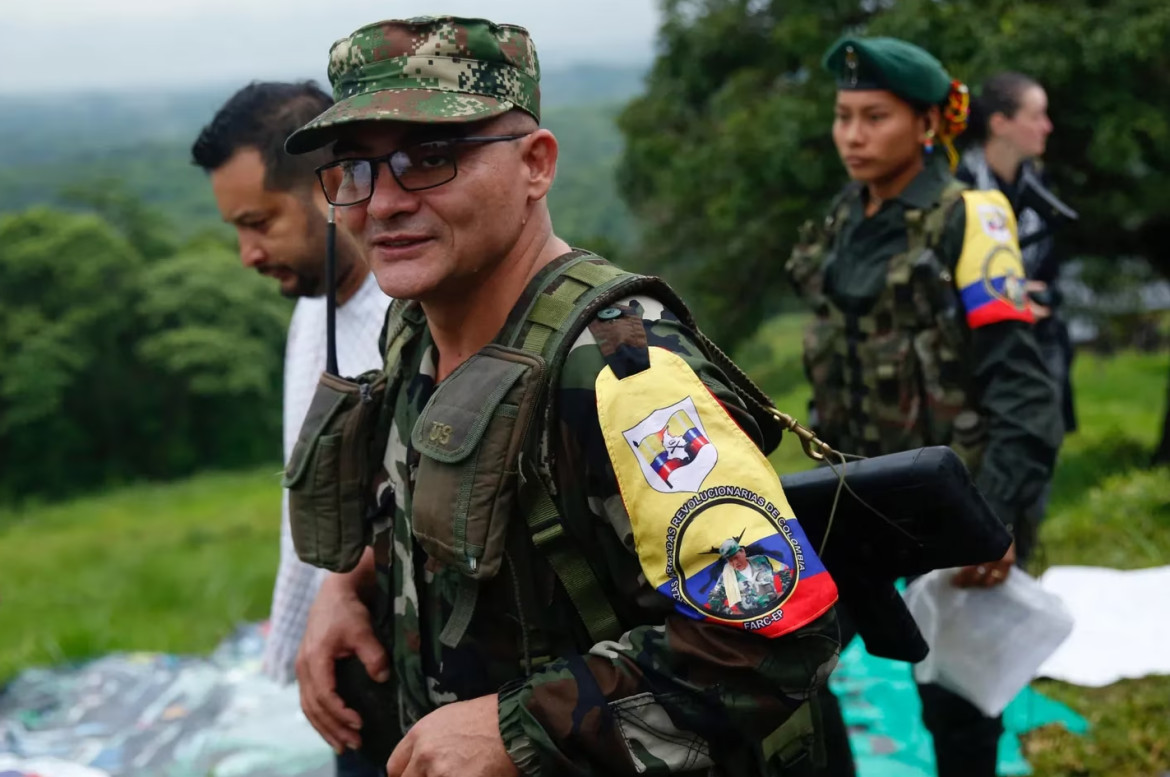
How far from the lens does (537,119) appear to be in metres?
1.99

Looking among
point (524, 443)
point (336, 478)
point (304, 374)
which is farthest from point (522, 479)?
point (304, 374)

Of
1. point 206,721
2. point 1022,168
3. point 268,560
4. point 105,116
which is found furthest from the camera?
point 105,116

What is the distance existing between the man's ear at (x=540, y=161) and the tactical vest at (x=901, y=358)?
69.0 inches

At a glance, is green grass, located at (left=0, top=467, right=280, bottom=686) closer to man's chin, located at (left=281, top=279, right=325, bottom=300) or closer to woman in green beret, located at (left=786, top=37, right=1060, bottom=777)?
man's chin, located at (left=281, top=279, right=325, bottom=300)

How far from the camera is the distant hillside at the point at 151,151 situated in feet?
95.2

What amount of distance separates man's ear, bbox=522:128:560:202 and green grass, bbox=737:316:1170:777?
104 inches

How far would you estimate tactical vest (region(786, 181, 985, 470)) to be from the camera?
135 inches

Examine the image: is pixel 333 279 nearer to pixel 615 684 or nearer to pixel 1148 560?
pixel 615 684

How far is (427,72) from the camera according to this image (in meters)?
1.88

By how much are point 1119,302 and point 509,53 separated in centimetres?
1293

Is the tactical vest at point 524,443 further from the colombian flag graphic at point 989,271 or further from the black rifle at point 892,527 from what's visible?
the colombian flag graphic at point 989,271

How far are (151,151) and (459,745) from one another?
67087 millimetres

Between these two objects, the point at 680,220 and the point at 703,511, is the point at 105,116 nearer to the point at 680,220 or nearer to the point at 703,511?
the point at 680,220

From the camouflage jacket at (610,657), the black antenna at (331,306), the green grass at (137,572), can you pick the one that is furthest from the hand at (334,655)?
the green grass at (137,572)
